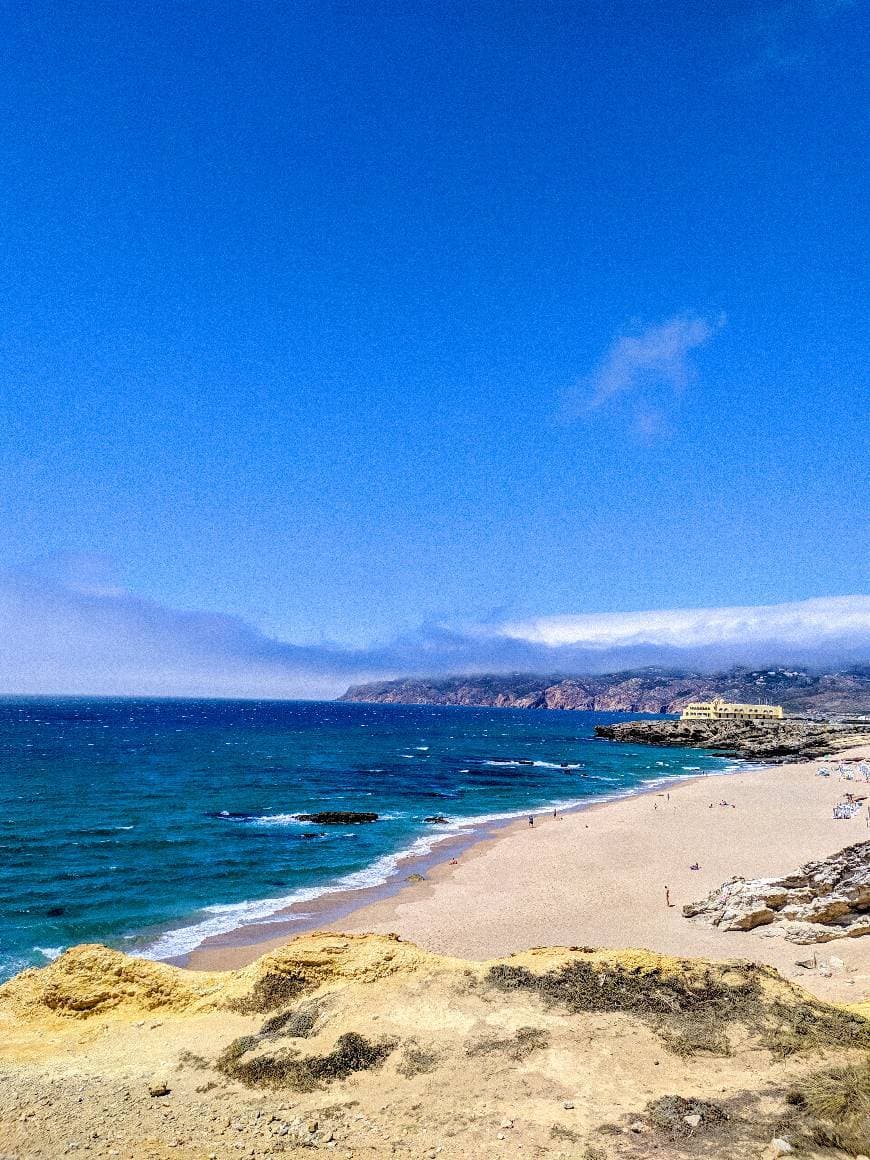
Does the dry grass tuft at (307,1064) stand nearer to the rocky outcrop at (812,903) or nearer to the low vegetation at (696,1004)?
the low vegetation at (696,1004)

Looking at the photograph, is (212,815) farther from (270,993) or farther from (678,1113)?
(678,1113)

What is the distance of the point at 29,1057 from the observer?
12.9 metres

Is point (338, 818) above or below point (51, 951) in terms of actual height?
below

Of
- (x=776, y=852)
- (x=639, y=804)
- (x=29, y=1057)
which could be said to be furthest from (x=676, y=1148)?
(x=639, y=804)

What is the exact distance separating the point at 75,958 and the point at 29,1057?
9.01 ft

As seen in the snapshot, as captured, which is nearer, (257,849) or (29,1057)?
(29,1057)

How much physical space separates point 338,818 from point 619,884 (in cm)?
2550

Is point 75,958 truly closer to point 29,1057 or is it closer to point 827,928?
point 29,1057

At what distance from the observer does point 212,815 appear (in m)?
56.1

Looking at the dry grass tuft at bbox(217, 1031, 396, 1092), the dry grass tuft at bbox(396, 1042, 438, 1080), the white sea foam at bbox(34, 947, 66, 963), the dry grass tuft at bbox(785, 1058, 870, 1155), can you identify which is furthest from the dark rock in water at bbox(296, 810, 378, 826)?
the dry grass tuft at bbox(785, 1058, 870, 1155)

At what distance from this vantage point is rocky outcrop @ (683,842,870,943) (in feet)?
75.4

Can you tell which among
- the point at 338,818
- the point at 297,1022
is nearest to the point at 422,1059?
the point at 297,1022

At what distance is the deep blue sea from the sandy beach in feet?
17.1

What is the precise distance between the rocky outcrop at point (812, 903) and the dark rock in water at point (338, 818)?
33116 millimetres
